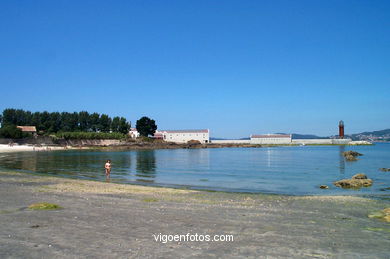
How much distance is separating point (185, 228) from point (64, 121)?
168 meters

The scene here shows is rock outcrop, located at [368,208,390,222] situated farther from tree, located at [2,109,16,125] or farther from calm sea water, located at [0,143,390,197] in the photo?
tree, located at [2,109,16,125]

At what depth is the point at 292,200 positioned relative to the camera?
2094 cm

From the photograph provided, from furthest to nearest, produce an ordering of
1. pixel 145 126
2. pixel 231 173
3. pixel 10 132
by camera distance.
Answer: pixel 145 126 < pixel 10 132 < pixel 231 173

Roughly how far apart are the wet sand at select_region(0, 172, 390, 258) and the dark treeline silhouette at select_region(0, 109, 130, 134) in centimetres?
15437

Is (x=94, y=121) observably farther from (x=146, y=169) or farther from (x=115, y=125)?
(x=146, y=169)

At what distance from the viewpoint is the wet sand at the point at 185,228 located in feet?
30.6

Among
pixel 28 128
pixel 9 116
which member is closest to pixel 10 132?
pixel 28 128

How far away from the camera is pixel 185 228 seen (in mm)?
12125

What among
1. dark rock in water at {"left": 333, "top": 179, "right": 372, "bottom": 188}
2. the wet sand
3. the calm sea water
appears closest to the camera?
the wet sand

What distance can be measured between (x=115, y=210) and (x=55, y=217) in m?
2.87

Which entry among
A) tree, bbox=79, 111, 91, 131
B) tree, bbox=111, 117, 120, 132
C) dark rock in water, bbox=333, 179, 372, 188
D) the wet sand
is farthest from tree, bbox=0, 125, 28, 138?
dark rock in water, bbox=333, 179, 372, 188

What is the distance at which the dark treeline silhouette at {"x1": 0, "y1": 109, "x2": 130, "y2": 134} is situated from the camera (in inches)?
6270

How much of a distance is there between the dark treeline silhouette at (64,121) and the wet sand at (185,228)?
154 meters

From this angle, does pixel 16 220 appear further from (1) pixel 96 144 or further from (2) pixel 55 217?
(1) pixel 96 144
